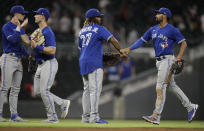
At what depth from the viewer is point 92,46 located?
336 inches

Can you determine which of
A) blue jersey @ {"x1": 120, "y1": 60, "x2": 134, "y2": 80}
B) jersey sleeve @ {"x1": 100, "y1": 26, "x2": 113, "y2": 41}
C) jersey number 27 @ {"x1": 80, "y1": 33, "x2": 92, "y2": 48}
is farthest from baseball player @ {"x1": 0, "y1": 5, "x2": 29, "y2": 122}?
blue jersey @ {"x1": 120, "y1": 60, "x2": 134, "y2": 80}

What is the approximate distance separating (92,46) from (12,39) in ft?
4.90

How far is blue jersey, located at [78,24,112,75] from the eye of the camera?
334 inches

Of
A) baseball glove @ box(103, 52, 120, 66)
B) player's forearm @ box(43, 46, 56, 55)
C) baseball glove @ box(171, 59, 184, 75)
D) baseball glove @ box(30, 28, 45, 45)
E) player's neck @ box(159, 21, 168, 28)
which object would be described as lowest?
baseball glove @ box(171, 59, 184, 75)

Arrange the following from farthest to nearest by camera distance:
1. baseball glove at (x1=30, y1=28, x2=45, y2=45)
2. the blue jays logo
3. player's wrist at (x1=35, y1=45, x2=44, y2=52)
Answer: the blue jays logo → baseball glove at (x1=30, y1=28, x2=45, y2=45) → player's wrist at (x1=35, y1=45, x2=44, y2=52)

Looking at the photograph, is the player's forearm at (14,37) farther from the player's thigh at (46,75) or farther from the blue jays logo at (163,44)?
the blue jays logo at (163,44)

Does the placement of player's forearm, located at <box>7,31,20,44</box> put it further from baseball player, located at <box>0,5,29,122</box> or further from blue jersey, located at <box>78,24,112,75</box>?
blue jersey, located at <box>78,24,112,75</box>

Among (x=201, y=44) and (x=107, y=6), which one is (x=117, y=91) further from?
(x=107, y=6)

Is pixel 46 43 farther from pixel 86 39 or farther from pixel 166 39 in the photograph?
pixel 166 39

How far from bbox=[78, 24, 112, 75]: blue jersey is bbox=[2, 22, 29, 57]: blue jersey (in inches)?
47.5

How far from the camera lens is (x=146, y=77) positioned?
43.1 ft

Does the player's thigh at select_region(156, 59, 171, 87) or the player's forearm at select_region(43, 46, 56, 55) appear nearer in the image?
the player's forearm at select_region(43, 46, 56, 55)

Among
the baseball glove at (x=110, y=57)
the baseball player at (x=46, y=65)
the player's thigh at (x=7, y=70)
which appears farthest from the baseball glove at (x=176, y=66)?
the player's thigh at (x=7, y=70)

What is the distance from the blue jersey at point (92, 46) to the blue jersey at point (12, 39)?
1207 mm
